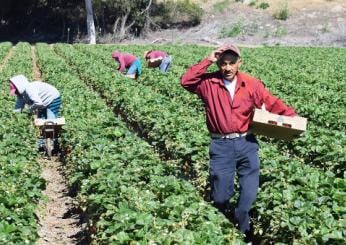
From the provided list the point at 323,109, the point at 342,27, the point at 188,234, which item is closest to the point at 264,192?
the point at 188,234

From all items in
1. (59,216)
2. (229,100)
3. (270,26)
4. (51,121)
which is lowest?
(59,216)

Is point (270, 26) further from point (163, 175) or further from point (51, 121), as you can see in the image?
point (163, 175)

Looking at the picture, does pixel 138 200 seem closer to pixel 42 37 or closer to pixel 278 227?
pixel 278 227

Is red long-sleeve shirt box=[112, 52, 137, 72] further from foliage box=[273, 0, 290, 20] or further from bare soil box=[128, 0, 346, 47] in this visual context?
foliage box=[273, 0, 290, 20]

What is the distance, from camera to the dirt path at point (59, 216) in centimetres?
675

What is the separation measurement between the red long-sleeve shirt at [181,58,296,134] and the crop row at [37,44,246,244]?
0.87 metres

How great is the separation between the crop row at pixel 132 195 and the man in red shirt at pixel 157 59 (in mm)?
7782

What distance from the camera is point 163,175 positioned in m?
7.12

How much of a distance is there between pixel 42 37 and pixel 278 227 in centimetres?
5796

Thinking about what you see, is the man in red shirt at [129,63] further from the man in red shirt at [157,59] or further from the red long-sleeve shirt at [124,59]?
the man in red shirt at [157,59]

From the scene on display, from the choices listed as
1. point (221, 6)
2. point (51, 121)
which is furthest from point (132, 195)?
point (221, 6)

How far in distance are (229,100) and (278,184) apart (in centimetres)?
144

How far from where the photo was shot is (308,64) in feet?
78.1

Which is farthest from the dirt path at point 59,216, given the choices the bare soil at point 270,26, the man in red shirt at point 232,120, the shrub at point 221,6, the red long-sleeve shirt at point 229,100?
the shrub at point 221,6
